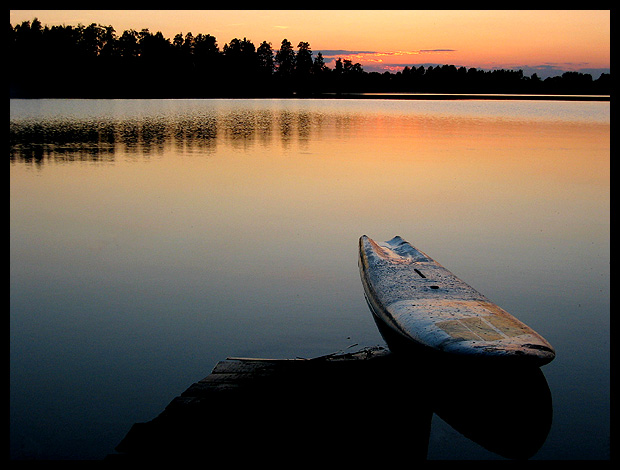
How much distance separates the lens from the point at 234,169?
25.2 m

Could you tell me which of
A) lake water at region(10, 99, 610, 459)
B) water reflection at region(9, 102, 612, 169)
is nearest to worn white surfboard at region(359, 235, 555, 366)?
lake water at region(10, 99, 610, 459)

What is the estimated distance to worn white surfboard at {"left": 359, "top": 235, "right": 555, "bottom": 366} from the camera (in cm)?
585

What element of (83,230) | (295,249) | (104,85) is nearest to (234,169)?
(83,230)

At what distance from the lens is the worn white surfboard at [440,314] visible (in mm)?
5852

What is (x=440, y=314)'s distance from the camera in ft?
22.8

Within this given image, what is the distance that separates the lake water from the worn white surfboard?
24.1 inches

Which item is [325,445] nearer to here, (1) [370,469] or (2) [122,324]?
(1) [370,469]

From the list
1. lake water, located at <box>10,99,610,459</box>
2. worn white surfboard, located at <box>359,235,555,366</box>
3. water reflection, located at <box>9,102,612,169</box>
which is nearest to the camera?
worn white surfboard, located at <box>359,235,555,366</box>

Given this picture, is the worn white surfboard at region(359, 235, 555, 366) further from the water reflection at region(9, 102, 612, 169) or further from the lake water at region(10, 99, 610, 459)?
the water reflection at region(9, 102, 612, 169)

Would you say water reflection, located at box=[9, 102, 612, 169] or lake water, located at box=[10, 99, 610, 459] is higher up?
water reflection, located at box=[9, 102, 612, 169]

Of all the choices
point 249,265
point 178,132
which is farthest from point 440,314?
point 178,132

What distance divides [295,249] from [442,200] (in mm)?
8056

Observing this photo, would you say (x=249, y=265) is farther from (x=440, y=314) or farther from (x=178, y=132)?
(x=178, y=132)

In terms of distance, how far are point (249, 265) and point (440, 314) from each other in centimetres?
552
